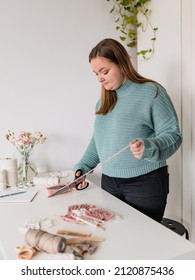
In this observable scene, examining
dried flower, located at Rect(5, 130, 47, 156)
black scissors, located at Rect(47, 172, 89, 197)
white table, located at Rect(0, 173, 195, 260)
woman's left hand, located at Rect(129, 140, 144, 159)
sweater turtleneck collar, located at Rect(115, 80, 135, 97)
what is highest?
sweater turtleneck collar, located at Rect(115, 80, 135, 97)

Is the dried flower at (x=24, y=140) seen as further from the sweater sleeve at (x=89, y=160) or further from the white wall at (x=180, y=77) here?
the white wall at (x=180, y=77)

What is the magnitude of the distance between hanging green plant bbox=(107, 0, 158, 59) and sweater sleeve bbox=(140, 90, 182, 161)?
0.74m

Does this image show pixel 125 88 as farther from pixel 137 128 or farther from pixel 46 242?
pixel 46 242

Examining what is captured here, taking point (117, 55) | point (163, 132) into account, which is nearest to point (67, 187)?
point (163, 132)

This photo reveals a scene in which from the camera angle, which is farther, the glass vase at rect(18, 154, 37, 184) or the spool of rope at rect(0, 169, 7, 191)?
the glass vase at rect(18, 154, 37, 184)

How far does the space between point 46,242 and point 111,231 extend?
8.9 inches

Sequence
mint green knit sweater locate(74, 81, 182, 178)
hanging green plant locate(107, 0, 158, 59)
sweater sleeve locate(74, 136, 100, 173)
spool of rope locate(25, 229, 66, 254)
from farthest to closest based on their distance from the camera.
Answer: hanging green plant locate(107, 0, 158, 59)
sweater sleeve locate(74, 136, 100, 173)
mint green knit sweater locate(74, 81, 182, 178)
spool of rope locate(25, 229, 66, 254)

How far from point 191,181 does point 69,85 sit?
914mm

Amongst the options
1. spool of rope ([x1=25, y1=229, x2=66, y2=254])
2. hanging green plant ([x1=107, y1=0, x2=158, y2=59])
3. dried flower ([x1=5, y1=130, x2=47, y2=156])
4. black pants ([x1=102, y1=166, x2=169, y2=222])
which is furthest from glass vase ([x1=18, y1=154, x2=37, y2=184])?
hanging green plant ([x1=107, y1=0, x2=158, y2=59])

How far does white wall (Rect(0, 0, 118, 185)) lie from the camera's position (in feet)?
5.23

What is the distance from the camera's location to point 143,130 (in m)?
1.15

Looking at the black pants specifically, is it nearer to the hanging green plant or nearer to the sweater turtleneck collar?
the sweater turtleneck collar

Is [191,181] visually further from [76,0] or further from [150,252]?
[76,0]

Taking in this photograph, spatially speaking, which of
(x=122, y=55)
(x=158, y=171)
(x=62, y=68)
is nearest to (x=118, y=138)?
(x=158, y=171)
